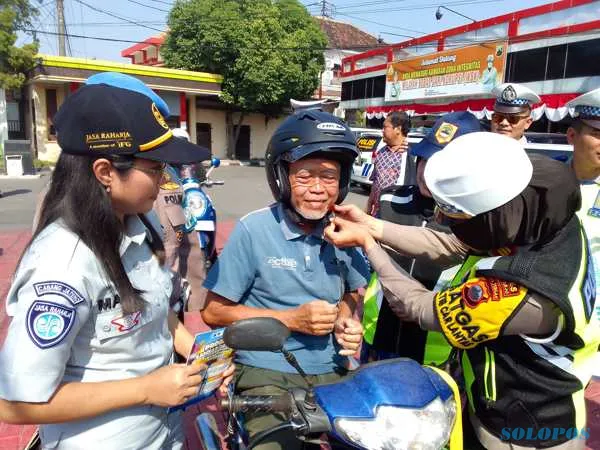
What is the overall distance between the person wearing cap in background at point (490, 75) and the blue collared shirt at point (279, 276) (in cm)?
1924

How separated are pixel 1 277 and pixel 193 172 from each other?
341cm

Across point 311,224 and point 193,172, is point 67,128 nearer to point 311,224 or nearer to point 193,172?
point 311,224

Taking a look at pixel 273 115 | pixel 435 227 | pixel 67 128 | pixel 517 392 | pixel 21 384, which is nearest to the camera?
pixel 21 384

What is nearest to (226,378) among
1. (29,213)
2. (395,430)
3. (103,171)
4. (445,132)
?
(395,430)

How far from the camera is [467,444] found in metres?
1.58

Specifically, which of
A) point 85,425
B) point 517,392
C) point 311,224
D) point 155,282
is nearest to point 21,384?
point 85,425

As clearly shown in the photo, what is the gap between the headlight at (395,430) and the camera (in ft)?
3.63

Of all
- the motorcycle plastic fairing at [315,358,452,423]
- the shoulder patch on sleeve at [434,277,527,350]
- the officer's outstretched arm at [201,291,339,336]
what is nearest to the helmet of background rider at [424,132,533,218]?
the shoulder patch on sleeve at [434,277,527,350]

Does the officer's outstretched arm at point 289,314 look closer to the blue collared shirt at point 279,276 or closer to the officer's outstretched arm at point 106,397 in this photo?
the blue collared shirt at point 279,276

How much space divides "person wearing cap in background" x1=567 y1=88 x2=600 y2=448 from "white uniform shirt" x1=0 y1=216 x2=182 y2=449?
1900mm

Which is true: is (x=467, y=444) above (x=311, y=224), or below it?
below

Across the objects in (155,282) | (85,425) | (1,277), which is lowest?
(1,277)

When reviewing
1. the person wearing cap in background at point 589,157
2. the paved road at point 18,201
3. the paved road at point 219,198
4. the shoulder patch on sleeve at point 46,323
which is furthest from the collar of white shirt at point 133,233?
the paved road at point 219,198

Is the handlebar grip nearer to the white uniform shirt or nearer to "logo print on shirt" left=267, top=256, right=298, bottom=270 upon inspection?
the white uniform shirt
